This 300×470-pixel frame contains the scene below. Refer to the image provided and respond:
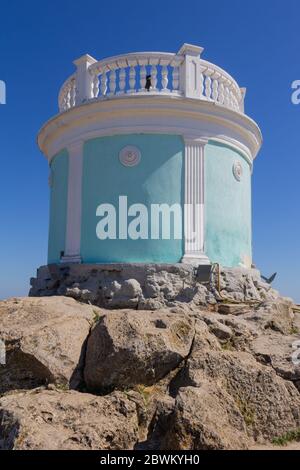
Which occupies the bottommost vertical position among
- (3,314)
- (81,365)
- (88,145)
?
(81,365)

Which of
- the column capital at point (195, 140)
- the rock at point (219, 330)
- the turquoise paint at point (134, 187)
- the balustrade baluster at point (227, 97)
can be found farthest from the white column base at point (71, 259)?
the balustrade baluster at point (227, 97)

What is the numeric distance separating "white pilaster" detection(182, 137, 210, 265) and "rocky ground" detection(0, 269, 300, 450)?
9.49 feet

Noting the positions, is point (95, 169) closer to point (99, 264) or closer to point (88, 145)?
point (88, 145)

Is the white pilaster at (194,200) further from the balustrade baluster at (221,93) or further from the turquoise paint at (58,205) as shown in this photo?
the turquoise paint at (58,205)

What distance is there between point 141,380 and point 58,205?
677 cm

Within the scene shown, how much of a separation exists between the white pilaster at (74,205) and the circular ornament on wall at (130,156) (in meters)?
1.16

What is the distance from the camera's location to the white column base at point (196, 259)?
33.4 feet

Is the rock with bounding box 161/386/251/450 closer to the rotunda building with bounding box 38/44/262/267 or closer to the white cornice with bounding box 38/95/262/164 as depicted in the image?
the rotunda building with bounding box 38/44/262/267

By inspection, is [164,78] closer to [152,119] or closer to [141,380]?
[152,119]


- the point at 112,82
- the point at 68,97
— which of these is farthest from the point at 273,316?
the point at 68,97

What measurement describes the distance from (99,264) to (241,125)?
505cm

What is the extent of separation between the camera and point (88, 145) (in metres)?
11.0

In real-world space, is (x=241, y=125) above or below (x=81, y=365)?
above

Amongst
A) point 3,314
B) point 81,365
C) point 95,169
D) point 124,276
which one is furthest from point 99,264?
point 81,365
